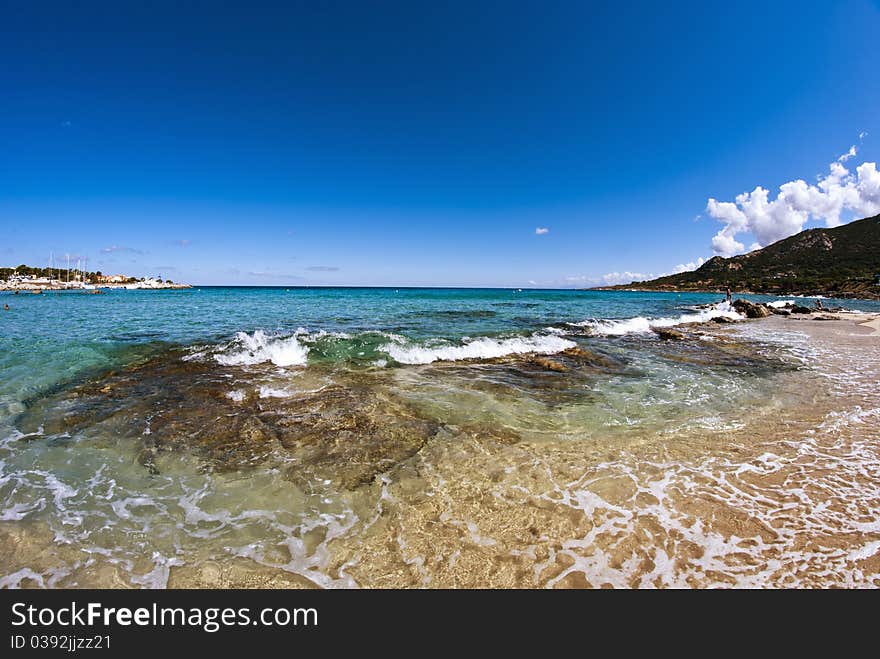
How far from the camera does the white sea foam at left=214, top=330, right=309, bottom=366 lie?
43.0 ft

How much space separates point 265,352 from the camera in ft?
46.2

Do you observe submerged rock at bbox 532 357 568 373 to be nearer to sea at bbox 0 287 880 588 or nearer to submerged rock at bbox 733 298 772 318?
sea at bbox 0 287 880 588

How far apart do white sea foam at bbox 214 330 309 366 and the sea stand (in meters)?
1.80

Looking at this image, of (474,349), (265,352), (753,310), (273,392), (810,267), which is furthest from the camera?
(810,267)

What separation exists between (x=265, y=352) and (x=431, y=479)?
11.2m

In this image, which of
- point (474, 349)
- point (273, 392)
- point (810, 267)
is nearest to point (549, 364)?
point (474, 349)

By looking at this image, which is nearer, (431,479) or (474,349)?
(431,479)

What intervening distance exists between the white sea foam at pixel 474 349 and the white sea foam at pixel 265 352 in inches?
135

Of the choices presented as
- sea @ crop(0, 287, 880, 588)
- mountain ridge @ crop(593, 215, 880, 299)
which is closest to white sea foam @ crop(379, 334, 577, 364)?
sea @ crop(0, 287, 880, 588)

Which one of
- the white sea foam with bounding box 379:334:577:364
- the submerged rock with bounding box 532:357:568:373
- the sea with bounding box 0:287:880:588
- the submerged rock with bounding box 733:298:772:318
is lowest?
the sea with bounding box 0:287:880:588

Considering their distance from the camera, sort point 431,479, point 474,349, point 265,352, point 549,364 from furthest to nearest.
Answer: point 474,349 < point 265,352 < point 549,364 < point 431,479

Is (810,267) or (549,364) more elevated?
(810,267)

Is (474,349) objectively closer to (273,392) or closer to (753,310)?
(273,392)
